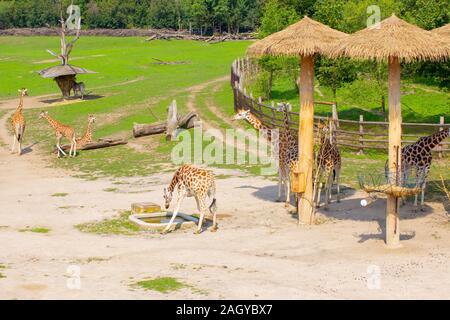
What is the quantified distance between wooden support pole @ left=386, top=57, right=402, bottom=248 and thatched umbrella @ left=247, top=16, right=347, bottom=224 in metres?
2.02

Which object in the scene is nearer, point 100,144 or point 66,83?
point 100,144

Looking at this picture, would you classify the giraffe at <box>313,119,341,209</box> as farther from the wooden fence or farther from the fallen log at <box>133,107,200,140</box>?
the fallen log at <box>133,107,200,140</box>

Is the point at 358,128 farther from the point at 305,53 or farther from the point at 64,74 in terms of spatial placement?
the point at 64,74

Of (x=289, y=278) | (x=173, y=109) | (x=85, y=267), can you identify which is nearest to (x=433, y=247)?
(x=289, y=278)

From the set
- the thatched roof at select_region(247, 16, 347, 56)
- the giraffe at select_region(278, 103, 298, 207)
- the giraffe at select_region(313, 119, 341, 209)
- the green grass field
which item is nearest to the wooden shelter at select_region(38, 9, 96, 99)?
the green grass field

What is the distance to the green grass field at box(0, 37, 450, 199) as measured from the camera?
29.9 metres

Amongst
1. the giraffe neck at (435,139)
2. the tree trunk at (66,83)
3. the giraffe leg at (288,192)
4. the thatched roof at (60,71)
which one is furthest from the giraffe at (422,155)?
the tree trunk at (66,83)

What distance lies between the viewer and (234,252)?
17.8 meters

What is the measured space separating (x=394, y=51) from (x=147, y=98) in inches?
1154

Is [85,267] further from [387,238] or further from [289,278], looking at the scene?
[387,238]

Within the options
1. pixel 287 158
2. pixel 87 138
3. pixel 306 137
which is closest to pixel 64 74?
pixel 87 138

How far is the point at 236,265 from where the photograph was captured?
16.6 metres
